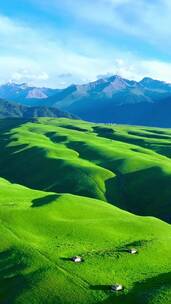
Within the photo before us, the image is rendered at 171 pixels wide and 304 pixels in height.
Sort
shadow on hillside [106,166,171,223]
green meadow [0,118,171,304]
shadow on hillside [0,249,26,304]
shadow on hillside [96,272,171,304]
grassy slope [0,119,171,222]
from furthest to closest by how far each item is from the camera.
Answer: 1. grassy slope [0,119,171,222]
2. shadow on hillside [106,166,171,223]
3. shadow on hillside [0,249,26,304]
4. green meadow [0,118,171,304]
5. shadow on hillside [96,272,171,304]

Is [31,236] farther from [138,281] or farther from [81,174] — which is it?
[81,174]

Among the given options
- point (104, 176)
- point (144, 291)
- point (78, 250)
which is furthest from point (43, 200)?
point (104, 176)

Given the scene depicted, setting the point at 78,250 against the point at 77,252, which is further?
the point at 78,250

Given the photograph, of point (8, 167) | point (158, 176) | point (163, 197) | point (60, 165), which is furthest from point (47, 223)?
point (8, 167)

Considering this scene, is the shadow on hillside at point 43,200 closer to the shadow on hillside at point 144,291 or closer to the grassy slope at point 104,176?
the grassy slope at point 104,176

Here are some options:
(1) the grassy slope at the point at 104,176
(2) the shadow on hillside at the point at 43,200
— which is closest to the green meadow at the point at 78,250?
(2) the shadow on hillside at the point at 43,200

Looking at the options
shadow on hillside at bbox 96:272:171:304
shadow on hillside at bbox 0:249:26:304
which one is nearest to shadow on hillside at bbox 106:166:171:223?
shadow on hillside at bbox 0:249:26:304

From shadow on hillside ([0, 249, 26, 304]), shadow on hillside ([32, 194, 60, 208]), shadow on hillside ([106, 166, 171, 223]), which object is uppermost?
shadow on hillside ([32, 194, 60, 208])

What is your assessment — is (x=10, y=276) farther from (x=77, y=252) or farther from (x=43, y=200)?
(x=43, y=200)

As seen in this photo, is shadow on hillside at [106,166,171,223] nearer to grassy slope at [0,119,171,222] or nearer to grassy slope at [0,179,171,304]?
grassy slope at [0,119,171,222]
